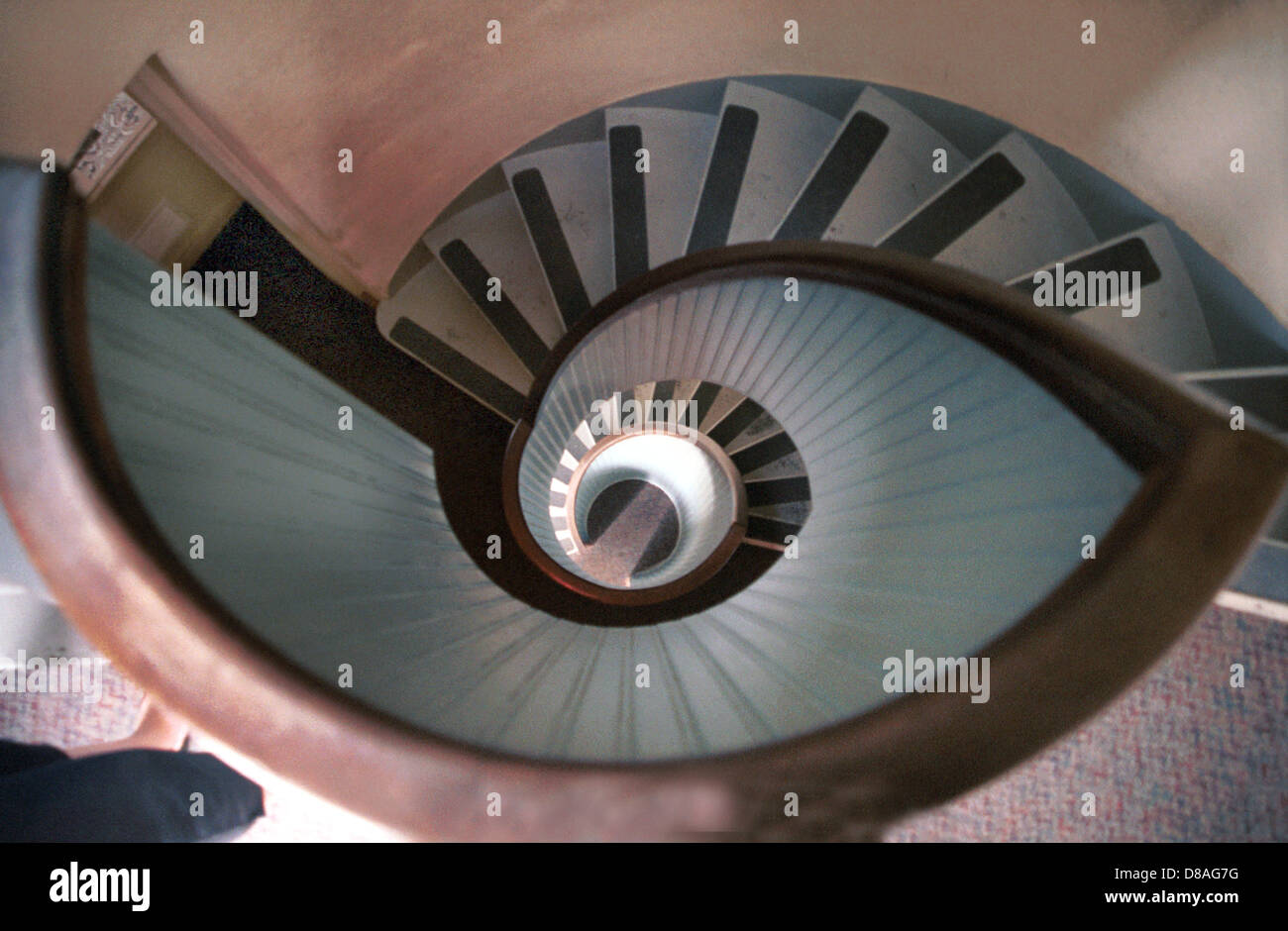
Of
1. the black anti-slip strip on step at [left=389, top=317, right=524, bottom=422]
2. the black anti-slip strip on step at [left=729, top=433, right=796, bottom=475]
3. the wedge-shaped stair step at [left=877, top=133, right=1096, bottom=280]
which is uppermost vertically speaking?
the wedge-shaped stair step at [left=877, top=133, right=1096, bottom=280]

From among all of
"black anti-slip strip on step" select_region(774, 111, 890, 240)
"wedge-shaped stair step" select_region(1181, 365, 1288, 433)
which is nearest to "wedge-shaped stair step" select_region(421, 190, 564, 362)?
"black anti-slip strip on step" select_region(774, 111, 890, 240)

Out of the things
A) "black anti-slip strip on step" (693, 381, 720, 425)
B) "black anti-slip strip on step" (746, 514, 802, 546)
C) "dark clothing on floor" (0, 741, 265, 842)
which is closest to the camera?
"dark clothing on floor" (0, 741, 265, 842)

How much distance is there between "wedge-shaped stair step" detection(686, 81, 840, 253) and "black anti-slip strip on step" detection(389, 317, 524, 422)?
4.74 feet

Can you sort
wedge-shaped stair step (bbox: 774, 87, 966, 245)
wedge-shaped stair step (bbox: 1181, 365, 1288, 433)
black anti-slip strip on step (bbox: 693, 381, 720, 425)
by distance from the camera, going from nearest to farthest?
wedge-shaped stair step (bbox: 1181, 365, 1288, 433)
wedge-shaped stair step (bbox: 774, 87, 966, 245)
black anti-slip strip on step (bbox: 693, 381, 720, 425)

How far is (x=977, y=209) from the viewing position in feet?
11.5

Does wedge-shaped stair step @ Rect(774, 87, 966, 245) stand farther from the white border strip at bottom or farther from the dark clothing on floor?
the dark clothing on floor

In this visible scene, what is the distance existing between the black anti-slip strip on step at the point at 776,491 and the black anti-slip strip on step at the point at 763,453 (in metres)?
0.13

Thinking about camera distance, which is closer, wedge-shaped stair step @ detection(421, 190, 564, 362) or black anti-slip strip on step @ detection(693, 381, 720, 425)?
wedge-shaped stair step @ detection(421, 190, 564, 362)

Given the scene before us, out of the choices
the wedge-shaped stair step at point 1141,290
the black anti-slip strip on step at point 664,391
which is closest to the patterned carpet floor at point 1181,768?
the wedge-shaped stair step at point 1141,290

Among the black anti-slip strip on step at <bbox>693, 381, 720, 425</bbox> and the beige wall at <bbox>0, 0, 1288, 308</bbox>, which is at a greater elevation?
the beige wall at <bbox>0, 0, 1288, 308</bbox>

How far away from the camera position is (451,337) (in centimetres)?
432

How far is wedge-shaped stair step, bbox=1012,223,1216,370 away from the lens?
10.9 ft

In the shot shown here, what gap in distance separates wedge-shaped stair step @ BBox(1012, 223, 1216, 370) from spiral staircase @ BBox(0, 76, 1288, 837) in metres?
0.02

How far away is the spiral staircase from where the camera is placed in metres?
1.00
